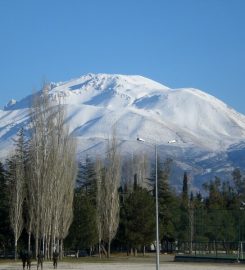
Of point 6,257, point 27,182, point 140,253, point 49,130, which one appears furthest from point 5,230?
point 140,253

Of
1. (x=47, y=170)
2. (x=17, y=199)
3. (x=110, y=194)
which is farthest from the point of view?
(x=110, y=194)

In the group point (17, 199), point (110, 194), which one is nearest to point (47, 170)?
point (17, 199)

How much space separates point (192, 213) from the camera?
3354 inches

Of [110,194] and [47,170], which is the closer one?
[47,170]

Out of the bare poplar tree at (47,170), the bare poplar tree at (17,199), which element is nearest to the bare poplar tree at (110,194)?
the bare poplar tree at (47,170)

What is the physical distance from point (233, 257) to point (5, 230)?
2448cm

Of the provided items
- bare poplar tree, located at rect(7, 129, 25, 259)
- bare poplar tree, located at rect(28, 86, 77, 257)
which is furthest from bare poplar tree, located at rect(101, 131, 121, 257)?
bare poplar tree, located at rect(7, 129, 25, 259)

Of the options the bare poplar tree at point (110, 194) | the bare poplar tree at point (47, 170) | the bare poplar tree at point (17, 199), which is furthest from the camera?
the bare poplar tree at point (110, 194)

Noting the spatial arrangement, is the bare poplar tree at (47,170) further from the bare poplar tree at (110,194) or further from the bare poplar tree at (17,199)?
the bare poplar tree at (110,194)

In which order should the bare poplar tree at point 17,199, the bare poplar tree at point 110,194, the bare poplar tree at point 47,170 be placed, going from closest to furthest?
the bare poplar tree at point 47,170 < the bare poplar tree at point 17,199 < the bare poplar tree at point 110,194

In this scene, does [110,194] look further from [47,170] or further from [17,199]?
[47,170]

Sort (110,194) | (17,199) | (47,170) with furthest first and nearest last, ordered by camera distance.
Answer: (110,194)
(17,199)
(47,170)

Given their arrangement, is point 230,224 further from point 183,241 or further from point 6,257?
point 6,257

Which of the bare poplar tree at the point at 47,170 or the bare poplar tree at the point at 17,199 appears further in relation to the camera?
the bare poplar tree at the point at 17,199
